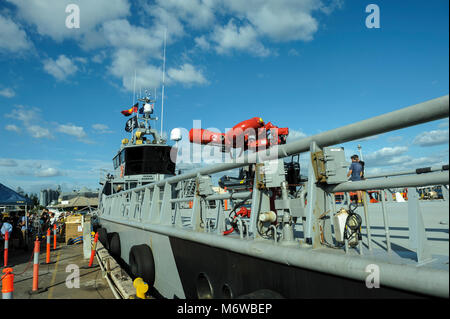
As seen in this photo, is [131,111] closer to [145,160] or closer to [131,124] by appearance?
[131,124]

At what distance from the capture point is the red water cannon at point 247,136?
4.82m

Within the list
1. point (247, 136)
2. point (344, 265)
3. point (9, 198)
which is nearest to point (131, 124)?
point (9, 198)

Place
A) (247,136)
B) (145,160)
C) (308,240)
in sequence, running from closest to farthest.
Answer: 1. (308,240)
2. (247,136)
3. (145,160)

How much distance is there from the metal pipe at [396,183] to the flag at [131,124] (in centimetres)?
1760

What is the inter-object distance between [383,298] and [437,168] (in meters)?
6.24

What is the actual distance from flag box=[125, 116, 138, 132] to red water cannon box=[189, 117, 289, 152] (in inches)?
573

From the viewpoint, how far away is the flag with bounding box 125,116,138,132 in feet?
61.8

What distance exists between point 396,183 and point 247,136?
2.93 metres

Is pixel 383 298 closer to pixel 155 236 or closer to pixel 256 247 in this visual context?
pixel 256 247

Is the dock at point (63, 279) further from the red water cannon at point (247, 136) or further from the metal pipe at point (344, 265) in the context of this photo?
the metal pipe at point (344, 265)

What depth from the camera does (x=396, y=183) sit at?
7.04 feet
